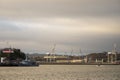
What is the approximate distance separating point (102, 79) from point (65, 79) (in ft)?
30.3

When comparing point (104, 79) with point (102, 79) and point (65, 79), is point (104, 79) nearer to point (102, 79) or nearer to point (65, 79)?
point (102, 79)

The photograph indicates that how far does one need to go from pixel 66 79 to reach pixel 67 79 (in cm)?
25

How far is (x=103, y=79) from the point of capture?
4141 inches

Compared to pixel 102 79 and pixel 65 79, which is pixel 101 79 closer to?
pixel 102 79

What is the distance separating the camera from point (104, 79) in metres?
105

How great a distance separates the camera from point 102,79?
10538cm

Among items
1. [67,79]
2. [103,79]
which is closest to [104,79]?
[103,79]

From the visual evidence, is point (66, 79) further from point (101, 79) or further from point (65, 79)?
point (101, 79)

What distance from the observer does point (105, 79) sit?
105438 mm

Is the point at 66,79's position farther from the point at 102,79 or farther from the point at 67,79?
the point at 102,79

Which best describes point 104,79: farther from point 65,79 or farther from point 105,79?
point 65,79

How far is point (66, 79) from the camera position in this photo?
106 meters

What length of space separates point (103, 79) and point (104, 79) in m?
0.29

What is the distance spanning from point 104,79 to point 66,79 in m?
9.48
